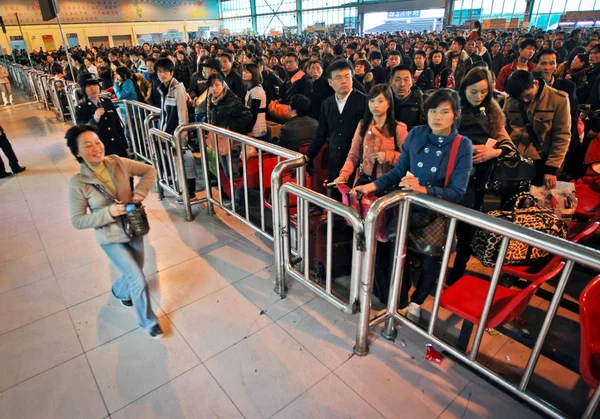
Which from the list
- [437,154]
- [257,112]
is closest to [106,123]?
[257,112]

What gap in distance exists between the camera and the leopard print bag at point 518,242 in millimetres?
2166

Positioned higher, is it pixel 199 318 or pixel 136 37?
pixel 136 37

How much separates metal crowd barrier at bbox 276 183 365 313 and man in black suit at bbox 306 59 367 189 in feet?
2.15

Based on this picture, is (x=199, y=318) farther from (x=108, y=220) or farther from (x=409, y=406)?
(x=409, y=406)

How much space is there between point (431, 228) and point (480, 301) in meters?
0.45

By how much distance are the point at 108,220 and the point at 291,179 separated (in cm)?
135

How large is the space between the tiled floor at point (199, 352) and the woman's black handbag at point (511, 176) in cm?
121

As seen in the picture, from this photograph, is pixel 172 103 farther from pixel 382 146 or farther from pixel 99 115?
pixel 382 146

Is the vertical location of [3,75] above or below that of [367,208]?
above

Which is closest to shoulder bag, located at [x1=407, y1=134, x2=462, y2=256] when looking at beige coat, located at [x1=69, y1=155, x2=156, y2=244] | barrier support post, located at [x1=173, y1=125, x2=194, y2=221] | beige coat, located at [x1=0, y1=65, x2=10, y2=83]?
beige coat, located at [x1=69, y1=155, x2=156, y2=244]

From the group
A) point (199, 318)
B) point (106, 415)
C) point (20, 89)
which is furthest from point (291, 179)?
point (20, 89)

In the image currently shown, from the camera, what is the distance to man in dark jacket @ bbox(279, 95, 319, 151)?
3172 mm

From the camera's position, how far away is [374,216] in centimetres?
164

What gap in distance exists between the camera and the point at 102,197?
81.1 inches
